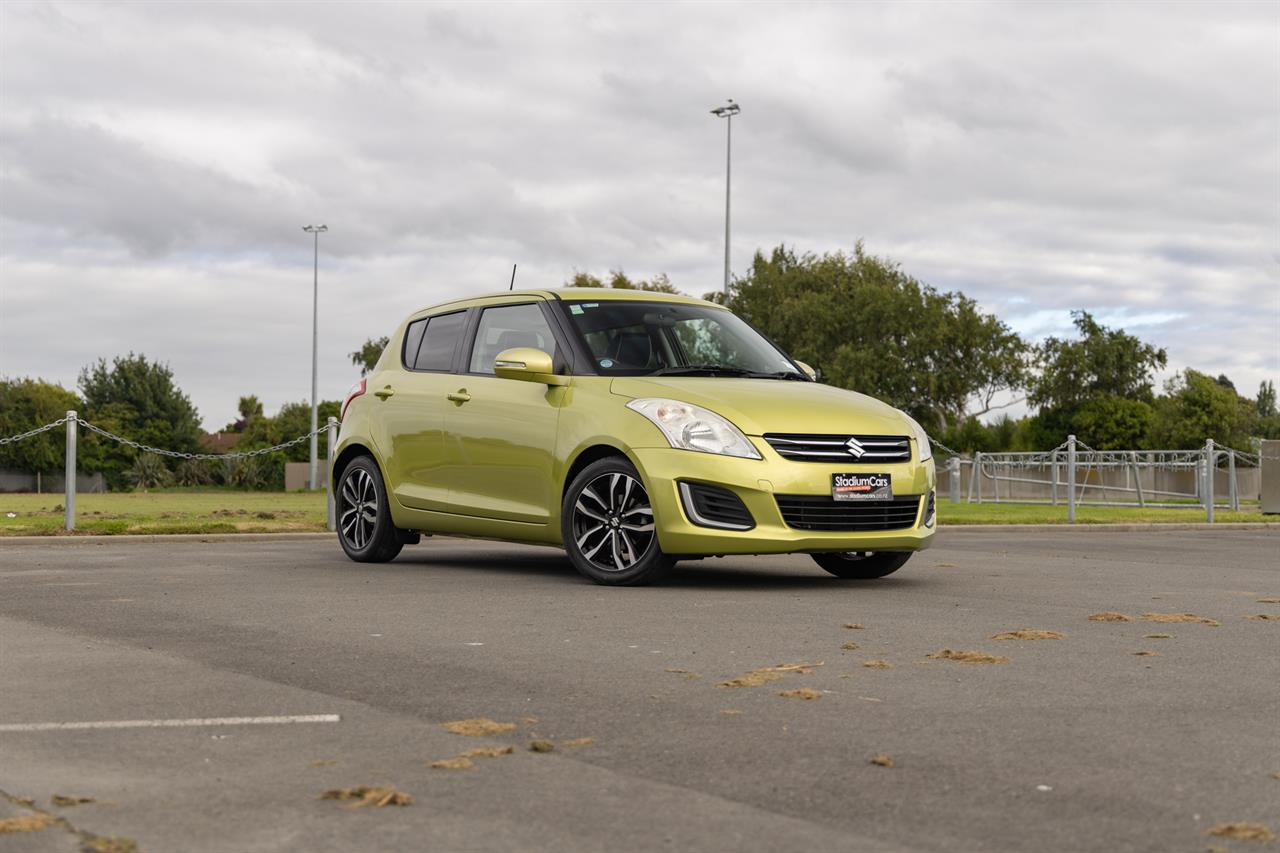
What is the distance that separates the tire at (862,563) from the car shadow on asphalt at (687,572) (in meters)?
0.10

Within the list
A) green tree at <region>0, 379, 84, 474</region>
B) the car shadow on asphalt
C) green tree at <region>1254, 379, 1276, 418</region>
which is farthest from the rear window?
green tree at <region>1254, 379, 1276, 418</region>

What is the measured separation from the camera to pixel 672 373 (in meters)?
10.2

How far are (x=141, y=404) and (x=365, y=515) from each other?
78514 millimetres

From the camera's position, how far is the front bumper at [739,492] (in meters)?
9.27

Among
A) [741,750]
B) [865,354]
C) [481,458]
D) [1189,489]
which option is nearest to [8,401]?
[865,354]

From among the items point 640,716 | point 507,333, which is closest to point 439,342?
point 507,333

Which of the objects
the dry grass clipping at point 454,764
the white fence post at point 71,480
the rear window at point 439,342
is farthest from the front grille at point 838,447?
the white fence post at point 71,480

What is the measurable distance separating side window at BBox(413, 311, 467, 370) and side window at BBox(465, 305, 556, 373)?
0.89 ft

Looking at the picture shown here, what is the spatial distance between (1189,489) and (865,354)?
27.4 m

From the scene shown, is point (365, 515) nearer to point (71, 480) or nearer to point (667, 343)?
point (667, 343)

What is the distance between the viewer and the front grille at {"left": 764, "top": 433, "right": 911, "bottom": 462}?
9352mm

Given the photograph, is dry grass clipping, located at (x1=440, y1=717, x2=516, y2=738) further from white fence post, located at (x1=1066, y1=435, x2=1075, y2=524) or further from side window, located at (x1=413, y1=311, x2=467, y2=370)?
white fence post, located at (x1=1066, y1=435, x2=1075, y2=524)

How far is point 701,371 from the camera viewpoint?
10320 mm

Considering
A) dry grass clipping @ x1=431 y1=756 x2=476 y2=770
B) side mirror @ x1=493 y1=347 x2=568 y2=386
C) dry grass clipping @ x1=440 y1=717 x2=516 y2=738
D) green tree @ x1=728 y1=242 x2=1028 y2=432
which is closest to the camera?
dry grass clipping @ x1=431 y1=756 x2=476 y2=770
